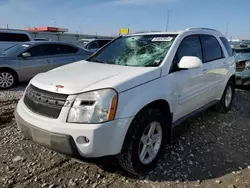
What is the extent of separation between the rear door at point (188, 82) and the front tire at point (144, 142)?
0.48m

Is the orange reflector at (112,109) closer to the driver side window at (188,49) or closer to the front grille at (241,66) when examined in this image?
the driver side window at (188,49)

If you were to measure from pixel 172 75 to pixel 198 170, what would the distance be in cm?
124

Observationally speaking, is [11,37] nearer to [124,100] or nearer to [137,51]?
[137,51]

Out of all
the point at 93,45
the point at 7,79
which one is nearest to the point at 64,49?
the point at 7,79

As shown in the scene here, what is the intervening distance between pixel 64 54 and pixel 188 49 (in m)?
5.73

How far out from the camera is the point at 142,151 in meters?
2.91

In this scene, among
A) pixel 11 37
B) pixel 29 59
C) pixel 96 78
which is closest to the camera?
pixel 96 78

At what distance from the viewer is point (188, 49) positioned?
3.74m

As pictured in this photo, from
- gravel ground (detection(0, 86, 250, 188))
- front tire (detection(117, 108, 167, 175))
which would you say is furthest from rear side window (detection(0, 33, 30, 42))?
front tire (detection(117, 108, 167, 175))

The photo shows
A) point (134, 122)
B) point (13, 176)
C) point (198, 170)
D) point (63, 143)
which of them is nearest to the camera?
point (63, 143)

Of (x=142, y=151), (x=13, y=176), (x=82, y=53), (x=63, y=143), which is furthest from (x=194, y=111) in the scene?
(x=82, y=53)

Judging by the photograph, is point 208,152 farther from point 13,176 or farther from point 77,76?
point 13,176

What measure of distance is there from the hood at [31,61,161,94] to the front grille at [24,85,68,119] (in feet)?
0.19

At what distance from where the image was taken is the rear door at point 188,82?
3.34 meters
